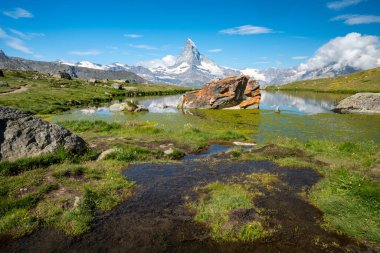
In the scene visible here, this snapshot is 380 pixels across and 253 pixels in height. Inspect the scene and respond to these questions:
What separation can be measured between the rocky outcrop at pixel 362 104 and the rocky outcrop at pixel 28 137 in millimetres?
70616

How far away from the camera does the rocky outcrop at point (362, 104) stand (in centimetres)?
6888

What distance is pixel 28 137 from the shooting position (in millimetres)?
23031

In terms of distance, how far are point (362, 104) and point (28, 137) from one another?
77907mm

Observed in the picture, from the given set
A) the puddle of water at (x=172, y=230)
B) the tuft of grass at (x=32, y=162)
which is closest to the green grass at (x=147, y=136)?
the tuft of grass at (x=32, y=162)

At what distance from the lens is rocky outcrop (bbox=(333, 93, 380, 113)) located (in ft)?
226

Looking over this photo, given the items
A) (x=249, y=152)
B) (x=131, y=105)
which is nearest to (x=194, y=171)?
(x=249, y=152)

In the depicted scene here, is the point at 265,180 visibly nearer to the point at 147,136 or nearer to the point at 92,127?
the point at 147,136

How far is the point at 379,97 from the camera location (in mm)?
71688

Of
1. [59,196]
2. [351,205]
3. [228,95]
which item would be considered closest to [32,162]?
[59,196]

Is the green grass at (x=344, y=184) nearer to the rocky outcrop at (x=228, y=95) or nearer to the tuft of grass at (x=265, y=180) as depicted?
the tuft of grass at (x=265, y=180)

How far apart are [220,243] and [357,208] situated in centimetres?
774

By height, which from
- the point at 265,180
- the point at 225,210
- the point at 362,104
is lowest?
the point at 225,210

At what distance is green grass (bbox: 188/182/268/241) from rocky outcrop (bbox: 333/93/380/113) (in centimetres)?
6630

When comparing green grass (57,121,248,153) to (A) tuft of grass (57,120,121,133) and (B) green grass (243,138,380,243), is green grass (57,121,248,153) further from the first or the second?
(B) green grass (243,138,380,243)
